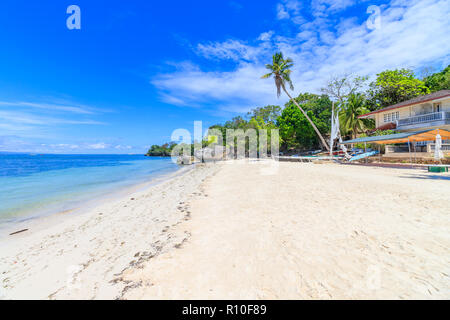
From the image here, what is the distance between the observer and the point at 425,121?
18.0 metres

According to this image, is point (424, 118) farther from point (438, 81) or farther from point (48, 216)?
point (48, 216)

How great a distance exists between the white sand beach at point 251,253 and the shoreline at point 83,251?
0.07 ft

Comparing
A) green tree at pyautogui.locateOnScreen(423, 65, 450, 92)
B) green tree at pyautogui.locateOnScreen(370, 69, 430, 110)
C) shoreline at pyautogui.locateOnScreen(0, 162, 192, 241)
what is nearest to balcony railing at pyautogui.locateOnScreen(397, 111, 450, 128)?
green tree at pyautogui.locateOnScreen(370, 69, 430, 110)

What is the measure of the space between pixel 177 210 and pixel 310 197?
13.6 ft

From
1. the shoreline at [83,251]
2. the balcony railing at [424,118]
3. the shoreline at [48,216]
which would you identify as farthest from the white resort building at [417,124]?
the shoreline at [48,216]

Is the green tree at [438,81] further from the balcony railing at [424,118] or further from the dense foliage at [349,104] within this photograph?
the balcony railing at [424,118]

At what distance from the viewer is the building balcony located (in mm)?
16797

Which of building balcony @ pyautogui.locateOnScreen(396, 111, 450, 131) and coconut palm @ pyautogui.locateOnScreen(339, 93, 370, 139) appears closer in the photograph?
building balcony @ pyautogui.locateOnScreen(396, 111, 450, 131)

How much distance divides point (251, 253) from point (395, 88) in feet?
113

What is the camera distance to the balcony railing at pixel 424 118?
1684cm

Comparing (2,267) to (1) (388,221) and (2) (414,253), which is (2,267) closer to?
(2) (414,253)

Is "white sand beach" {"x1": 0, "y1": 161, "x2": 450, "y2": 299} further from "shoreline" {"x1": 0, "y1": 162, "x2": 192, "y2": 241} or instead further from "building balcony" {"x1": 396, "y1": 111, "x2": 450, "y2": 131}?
"building balcony" {"x1": 396, "y1": 111, "x2": 450, "y2": 131}

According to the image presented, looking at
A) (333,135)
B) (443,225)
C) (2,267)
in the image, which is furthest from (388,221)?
(333,135)

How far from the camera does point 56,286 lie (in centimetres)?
255
